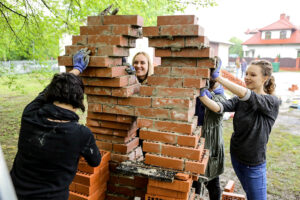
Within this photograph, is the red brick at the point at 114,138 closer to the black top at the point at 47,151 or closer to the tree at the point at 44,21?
the black top at the point at 47,151

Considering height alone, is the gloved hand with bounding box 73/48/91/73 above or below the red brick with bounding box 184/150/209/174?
above

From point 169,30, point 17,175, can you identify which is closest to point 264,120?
point 169,30

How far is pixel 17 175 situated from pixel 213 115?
2.24 meters

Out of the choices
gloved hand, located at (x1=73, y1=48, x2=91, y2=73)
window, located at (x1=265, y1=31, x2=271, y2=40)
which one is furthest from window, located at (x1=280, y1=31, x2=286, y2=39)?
gloved hand, located at (x1=73, y1=48, x2=91, y2=73)

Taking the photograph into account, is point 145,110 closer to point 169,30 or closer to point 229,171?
point 169,30

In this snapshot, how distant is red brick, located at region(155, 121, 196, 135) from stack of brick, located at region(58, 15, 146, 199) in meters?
0.36

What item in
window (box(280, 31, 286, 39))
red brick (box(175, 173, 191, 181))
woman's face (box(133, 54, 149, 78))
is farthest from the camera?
window (box(280, 31, 286, 39))

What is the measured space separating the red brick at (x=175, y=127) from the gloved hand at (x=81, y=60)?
0.87 meters

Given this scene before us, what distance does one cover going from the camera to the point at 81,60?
2.23 metres

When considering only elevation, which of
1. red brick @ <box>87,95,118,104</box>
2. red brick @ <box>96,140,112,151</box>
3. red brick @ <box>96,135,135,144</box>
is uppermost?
red brick @ <box>87,95,118,104</box>

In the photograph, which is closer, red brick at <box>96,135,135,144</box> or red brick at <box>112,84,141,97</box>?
red brick at <box>112,84,141,97</box>

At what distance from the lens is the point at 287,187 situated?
4180 mm

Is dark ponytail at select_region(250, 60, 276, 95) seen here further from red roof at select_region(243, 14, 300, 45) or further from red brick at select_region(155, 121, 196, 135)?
red roof at select_region(243, 14, 300, 45)

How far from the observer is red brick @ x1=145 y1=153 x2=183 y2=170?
2057 millimetres
